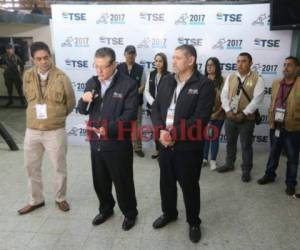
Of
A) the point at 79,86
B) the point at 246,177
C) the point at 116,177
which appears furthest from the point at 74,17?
the point at 246,177

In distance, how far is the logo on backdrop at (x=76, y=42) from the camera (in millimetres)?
A: 4316

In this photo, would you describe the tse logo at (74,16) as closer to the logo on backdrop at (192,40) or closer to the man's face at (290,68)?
the logo on backdrop at (192,40)

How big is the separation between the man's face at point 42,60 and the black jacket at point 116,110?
493mm

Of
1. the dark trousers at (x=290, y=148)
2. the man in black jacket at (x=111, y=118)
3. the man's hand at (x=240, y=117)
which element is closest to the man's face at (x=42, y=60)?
the man in black jacket at (x=111, y=118)

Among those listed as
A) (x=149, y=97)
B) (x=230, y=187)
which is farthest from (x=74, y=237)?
(x=149, y=97)

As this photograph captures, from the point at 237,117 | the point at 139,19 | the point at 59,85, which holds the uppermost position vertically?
the point at 139,19

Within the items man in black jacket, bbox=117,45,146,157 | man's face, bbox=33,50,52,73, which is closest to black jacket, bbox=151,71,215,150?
man's face, bbox=33,50,52,73

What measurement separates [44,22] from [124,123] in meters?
6.80

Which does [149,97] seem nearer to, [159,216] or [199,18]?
[199,18]

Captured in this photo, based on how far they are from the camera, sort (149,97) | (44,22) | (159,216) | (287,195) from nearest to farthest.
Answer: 1. (159,216)
2. (287,195)
3. (149,97)
4. (44,22)

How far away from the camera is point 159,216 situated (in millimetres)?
2834

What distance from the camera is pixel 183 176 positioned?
2.36 metres

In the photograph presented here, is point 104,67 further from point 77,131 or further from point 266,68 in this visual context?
point 266,68

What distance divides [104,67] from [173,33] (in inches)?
87.8
